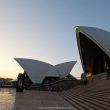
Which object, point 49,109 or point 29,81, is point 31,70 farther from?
point 49,109

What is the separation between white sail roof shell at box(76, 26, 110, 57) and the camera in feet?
116

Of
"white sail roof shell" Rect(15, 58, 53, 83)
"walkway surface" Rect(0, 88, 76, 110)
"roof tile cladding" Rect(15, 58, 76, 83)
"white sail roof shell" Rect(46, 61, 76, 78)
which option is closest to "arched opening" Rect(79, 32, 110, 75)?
"white sail roof shell" Rect(46, 61, 76, 78)

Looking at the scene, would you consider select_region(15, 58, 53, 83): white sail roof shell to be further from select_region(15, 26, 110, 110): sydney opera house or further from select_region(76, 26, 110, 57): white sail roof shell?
select_region(76, 26, 110, 57): white sail roof shell

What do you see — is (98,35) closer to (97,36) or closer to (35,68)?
(97,36)

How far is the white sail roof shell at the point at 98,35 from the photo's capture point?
116 ft

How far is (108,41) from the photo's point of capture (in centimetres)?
3703

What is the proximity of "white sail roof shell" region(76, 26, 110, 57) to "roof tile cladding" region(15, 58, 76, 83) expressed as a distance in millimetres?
10455

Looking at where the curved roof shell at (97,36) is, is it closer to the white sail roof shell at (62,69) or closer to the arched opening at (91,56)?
the arched opening at (91,56)

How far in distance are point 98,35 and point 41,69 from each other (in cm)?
1554

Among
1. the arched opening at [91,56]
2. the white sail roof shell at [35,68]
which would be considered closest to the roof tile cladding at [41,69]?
the white sail roof shell at [35,68]

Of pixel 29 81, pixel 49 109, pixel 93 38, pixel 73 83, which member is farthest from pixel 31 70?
pixel 49 109

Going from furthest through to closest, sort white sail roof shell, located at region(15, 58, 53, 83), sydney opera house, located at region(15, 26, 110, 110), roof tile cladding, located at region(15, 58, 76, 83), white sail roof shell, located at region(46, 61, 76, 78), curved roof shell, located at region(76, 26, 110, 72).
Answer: white sail roof shell, located at region(46, 61, 76, 78) → roof tile cladding, located at region(15, 58, 76, 83) → white sail roof shell, located at region(15, 58, 53, 83) → sydney opera house, located at region(15, 26, 110, 110) → curved roof shell, located at region(76, 26, 110, 72)

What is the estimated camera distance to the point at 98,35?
39062 mm

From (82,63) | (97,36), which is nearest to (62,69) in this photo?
(82,63)
